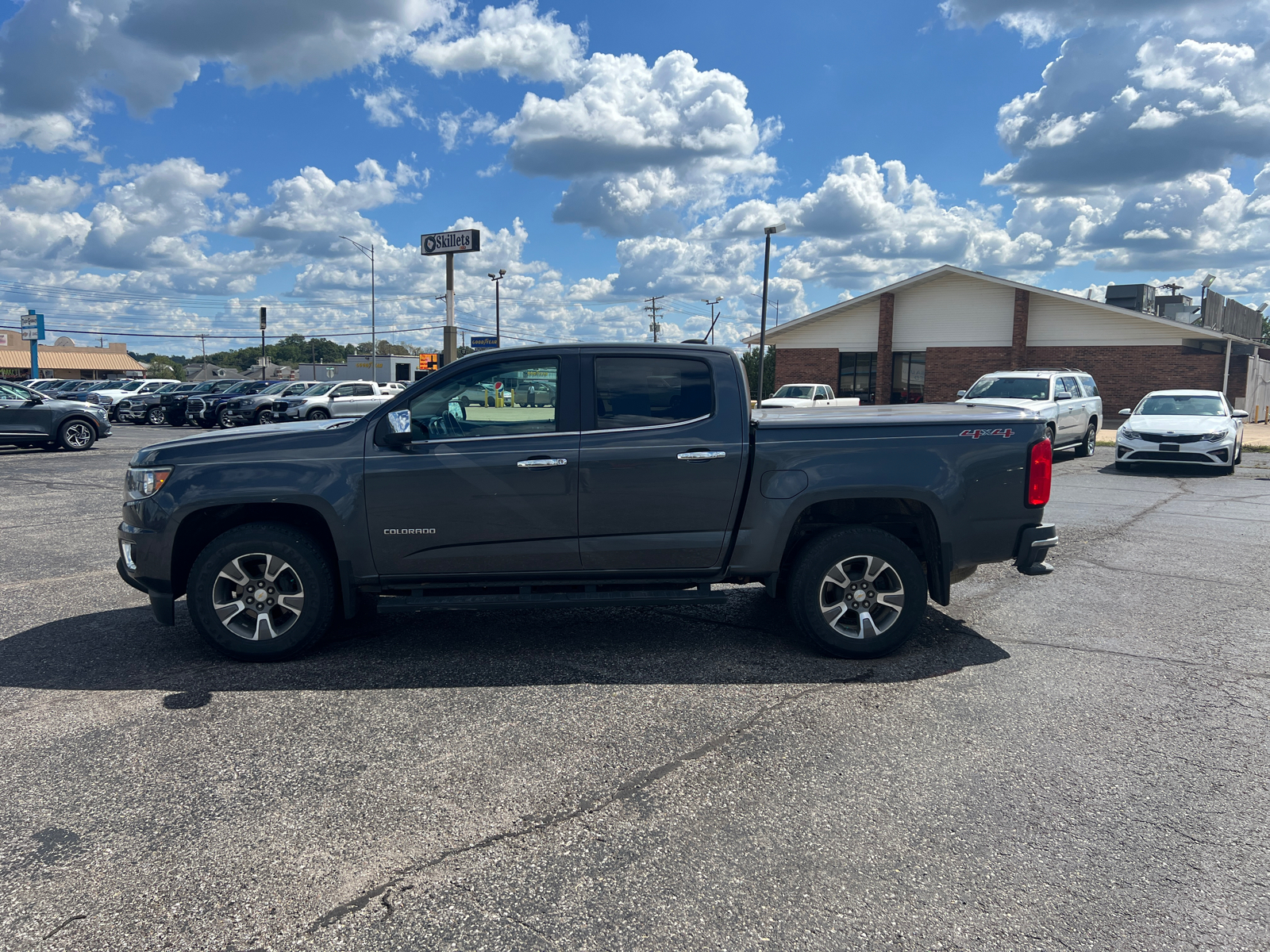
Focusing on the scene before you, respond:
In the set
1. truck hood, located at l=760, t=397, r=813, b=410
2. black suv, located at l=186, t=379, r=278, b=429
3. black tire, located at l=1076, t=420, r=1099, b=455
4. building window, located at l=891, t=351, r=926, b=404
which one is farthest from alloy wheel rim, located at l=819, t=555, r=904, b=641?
building window, located at l=891, t=351, r=926, b=404

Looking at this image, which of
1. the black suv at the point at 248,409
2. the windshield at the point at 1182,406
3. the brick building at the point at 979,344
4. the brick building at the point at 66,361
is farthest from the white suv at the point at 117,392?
the brick building at the point at 66,361

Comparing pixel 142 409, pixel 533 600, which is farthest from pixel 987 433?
pixel 142 409

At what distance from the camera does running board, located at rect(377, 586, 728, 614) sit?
5105 millimetres

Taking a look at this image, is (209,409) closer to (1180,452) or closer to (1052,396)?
(1052,396)

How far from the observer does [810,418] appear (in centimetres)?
539

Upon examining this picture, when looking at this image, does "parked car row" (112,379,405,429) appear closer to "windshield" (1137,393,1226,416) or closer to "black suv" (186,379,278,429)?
"black suv" (186,379,278,429)

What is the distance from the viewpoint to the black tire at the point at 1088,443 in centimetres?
1917

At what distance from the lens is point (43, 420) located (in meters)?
19.9

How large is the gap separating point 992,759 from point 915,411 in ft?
8.12

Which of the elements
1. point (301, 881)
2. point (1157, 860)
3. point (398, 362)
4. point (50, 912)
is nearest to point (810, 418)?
point (1157, 860)

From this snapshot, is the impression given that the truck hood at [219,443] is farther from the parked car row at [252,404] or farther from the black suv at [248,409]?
the black suv at [248,409]

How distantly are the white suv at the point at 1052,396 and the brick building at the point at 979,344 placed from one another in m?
16.6

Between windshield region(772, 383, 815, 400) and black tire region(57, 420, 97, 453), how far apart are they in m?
18.3

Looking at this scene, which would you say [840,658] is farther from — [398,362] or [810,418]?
[398,362]
